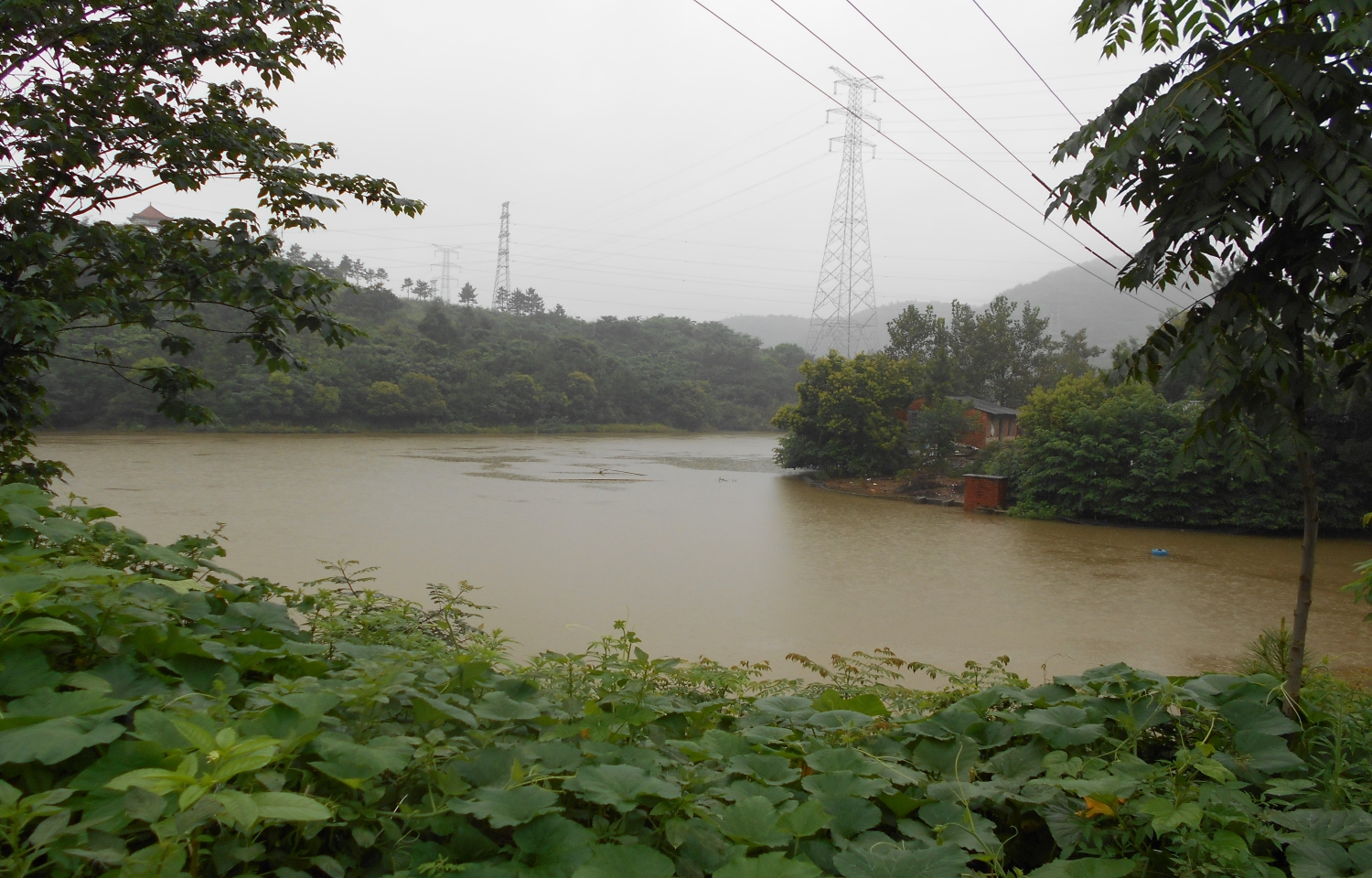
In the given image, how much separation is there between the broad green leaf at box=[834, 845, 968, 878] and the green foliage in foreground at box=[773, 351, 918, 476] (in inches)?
700

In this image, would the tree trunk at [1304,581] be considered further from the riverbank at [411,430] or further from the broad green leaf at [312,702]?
the riverbank at [411,430]

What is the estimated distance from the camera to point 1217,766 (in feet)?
4.24

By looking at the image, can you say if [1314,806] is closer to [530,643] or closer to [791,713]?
[791,713]

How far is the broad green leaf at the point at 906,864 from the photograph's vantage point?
102 centimetres

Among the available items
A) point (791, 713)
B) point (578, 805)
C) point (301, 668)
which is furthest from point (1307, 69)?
point (301, 668)

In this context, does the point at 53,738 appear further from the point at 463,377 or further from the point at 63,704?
the point at 463,377

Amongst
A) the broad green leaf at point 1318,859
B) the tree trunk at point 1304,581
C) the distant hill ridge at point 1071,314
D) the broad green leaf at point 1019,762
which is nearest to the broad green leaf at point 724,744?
the broad green leaf at point 1019,762

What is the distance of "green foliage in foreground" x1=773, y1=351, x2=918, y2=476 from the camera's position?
1859 cm

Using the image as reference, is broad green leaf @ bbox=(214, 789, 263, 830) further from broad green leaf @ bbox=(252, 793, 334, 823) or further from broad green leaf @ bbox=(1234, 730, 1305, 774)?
broad green leaf @ bbox=(1234, 730, 1305, 774)

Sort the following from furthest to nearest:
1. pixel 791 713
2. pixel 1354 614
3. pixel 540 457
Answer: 1. pixel 540 457
2. pixel 1354 614
3. pixel 791 713

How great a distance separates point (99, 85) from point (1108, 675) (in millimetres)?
4307

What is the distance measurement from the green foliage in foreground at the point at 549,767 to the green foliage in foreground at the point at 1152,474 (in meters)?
11.7

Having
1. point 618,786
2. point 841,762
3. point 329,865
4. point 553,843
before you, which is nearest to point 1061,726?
point 841,762

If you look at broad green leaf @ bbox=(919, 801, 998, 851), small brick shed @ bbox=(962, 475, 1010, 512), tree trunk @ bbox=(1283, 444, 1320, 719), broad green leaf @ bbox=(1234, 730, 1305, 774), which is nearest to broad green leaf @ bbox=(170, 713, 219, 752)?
broad green leaf @ bbox=(919, 801, 998, 851)
